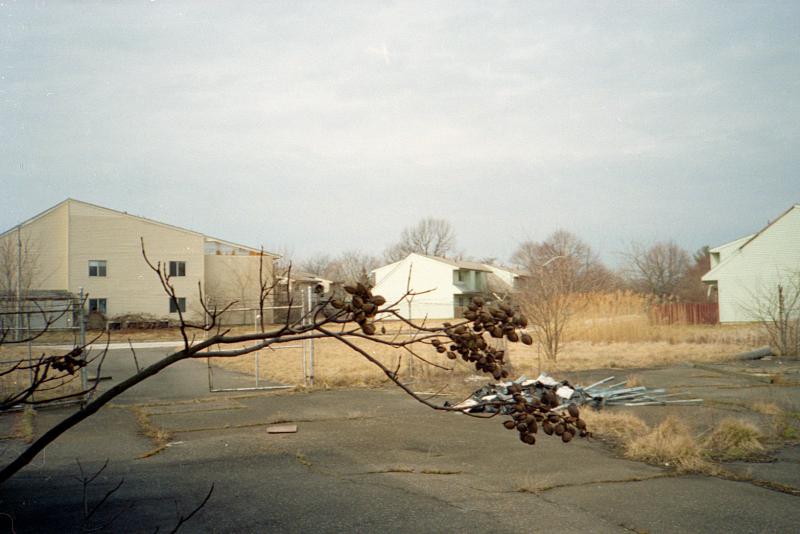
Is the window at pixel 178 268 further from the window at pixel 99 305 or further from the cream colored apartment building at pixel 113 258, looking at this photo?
the window at pixel 99 305

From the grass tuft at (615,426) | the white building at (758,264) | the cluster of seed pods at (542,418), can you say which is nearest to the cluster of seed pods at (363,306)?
the cluster of seed pods at (542,418)

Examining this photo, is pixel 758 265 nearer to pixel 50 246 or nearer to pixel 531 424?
pixel 531 424

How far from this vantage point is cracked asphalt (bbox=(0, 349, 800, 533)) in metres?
6.04

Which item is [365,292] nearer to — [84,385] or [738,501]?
[738,501]

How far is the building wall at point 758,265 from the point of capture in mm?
40156

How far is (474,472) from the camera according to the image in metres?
7.92

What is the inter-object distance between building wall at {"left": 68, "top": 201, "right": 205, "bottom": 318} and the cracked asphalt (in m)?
35.8

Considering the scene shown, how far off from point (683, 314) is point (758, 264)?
1082 centimetres

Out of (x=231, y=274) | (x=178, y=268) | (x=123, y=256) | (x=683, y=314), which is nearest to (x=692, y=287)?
(x=683, y=314)

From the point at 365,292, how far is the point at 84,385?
14728mm

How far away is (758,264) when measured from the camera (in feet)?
136

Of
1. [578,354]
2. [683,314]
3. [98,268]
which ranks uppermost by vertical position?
[98,268]

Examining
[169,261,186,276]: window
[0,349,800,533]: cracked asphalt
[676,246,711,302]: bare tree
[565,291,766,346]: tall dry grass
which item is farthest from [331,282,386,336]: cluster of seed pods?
[676,246,711,302]: bare tree

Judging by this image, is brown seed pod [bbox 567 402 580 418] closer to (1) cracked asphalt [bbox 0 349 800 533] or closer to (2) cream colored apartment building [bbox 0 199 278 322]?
(1) cracked asphalt [bbox 0 349 800 533]
